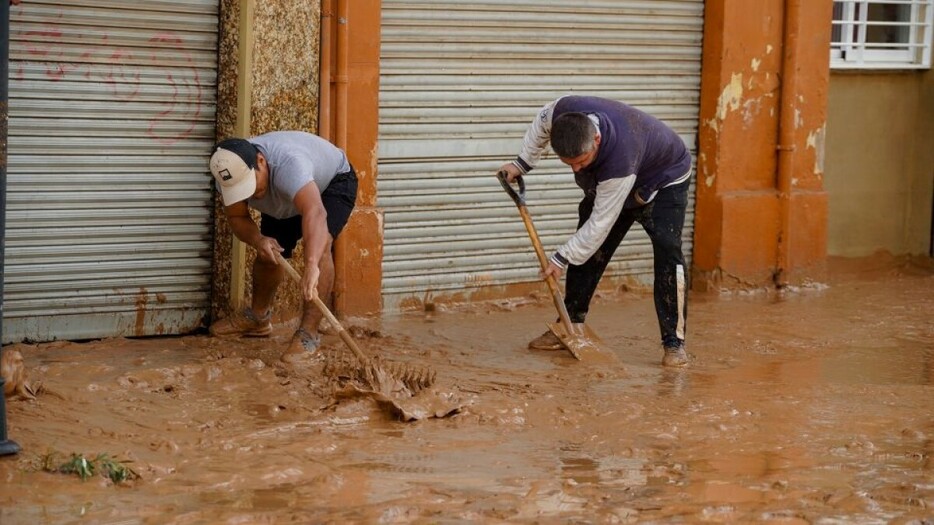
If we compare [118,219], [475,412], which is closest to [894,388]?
[475,412]

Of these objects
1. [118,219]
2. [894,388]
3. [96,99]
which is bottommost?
[894,388]

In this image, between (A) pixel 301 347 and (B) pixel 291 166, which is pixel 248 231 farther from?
(A) pixel 301 347

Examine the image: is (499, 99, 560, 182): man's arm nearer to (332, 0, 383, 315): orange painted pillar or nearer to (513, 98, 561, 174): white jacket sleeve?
(513, 98, 561, 174): white jacket sleeve

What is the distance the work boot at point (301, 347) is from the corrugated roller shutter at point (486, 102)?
1.66 meters

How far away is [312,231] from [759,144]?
4.87 m

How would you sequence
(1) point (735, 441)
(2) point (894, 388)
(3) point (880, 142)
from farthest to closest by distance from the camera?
(3) point (880, 142) < (2) point (894, 388) < (1) point (735, 441)

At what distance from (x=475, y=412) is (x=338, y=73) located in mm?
2804

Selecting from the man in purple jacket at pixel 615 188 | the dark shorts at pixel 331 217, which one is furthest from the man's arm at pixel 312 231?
the man in purple jacket at pixel 615 188

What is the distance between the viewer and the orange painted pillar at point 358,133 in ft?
28.0

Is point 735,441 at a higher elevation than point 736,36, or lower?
lower

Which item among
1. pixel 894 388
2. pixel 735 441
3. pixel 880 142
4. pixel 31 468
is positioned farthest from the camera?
pixel 880 142

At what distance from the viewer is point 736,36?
10.3 meters

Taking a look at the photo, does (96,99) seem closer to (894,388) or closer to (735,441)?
(735,441)

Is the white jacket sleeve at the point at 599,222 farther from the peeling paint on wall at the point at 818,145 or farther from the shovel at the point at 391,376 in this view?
the peeling paint on wall at the point at 818,145
